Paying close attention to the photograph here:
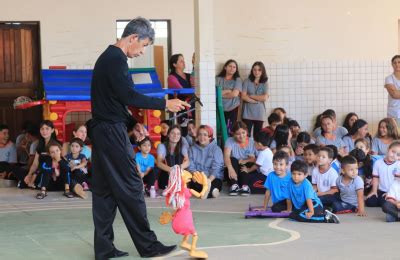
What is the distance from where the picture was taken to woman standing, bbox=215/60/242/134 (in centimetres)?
1385

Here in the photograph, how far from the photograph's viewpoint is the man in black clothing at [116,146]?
672cm

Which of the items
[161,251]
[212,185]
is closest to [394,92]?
[212,185]

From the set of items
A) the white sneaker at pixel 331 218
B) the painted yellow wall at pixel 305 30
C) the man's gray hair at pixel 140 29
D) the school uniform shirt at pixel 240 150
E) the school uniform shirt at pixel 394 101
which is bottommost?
the white sneaker at pixel 331 218

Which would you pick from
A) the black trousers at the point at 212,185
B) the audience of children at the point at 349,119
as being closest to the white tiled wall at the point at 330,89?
the audience of children at the point at 349,119

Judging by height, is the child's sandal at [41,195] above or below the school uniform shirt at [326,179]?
below

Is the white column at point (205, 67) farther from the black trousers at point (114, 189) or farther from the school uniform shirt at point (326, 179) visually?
the black trousers at point (114, 189)

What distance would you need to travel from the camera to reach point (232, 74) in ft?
45.9

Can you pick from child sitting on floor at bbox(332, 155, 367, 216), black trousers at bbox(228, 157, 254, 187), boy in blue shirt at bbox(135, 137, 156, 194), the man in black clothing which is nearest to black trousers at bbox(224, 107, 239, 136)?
black trousers at bbox(228, 157, 254, 187)

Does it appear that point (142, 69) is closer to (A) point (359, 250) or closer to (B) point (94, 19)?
(B) point (94, 19)

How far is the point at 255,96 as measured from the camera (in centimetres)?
1402

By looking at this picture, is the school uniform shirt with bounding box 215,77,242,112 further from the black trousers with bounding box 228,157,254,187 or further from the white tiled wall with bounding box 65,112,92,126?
the white tiled wall with bounding box 65,112,92,126

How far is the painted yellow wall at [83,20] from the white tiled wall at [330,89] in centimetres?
198

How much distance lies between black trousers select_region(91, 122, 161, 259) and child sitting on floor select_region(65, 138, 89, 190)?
496cm

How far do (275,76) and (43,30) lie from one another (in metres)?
4.24
